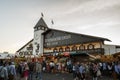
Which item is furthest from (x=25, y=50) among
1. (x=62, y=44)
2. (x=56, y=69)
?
(x=56, y=69)

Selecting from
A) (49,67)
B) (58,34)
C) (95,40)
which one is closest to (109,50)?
(95,40)

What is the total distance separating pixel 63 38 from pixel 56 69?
48.2ft

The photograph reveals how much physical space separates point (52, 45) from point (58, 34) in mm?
2919

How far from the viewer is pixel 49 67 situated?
125 ft

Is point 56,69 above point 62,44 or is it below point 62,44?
below

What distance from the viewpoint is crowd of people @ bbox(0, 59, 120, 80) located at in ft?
57.3

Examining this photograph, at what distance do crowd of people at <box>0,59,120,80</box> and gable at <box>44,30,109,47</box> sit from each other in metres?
9.99

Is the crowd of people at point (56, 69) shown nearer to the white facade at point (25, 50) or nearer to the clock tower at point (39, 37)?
the clock tower at point (39, 37)

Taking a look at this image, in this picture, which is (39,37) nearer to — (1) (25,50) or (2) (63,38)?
(2) (63,38)

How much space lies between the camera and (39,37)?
5881 centimetres

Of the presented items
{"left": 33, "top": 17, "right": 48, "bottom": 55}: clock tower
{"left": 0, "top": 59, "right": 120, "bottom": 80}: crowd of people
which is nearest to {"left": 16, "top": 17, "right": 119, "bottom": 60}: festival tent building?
{"left": 33, "top": 17, "right": 48, "bottom": 55}: clock tower

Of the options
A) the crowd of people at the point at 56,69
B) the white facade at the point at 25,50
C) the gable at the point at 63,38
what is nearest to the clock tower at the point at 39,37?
the gable at the point at 63,38

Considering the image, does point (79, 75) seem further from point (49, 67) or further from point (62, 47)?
point (62, 47)

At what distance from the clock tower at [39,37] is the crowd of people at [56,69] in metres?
19.4
